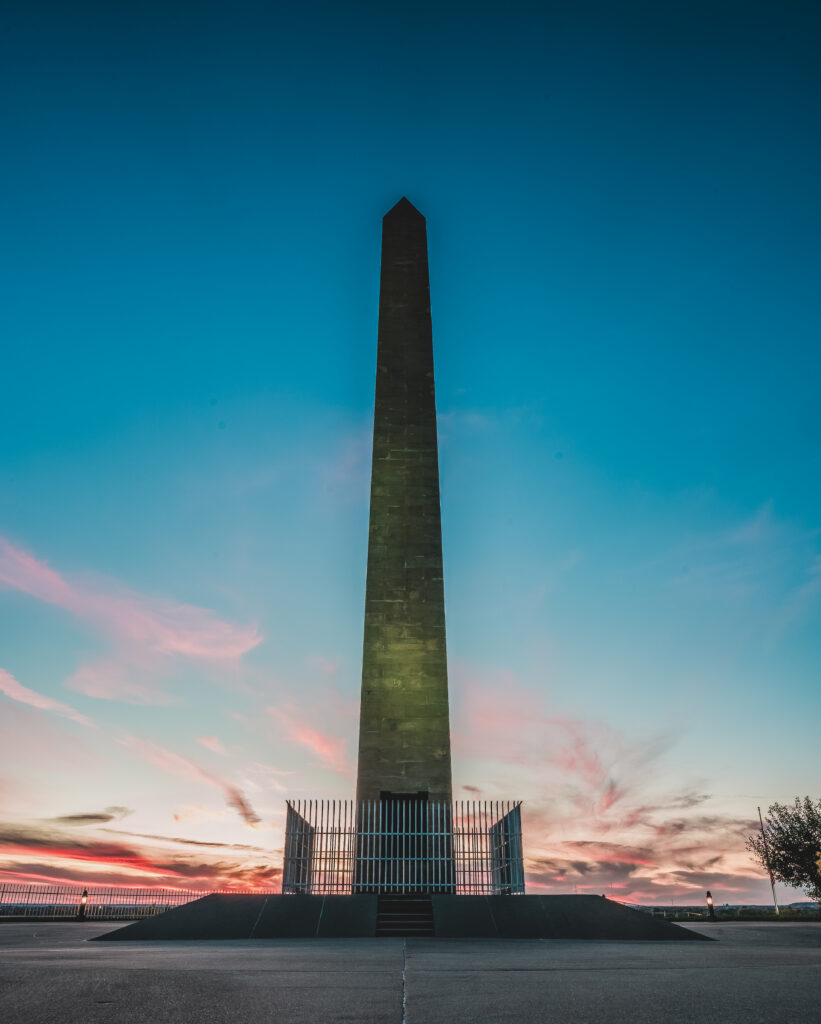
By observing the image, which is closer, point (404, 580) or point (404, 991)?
point (404, 991)

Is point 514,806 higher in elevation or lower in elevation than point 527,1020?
higher

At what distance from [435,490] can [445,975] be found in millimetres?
19161

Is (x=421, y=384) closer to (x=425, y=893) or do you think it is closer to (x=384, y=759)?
(x=384, y=759)

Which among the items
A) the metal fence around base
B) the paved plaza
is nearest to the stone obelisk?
the metal fence around base

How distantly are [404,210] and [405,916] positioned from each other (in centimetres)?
2628

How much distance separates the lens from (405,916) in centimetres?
1591

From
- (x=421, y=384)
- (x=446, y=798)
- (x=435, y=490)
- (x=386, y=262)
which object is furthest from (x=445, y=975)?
(x=386, y=262)

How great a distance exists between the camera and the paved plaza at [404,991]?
4.14 meters

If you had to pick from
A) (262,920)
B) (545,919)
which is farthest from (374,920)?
(545,919)

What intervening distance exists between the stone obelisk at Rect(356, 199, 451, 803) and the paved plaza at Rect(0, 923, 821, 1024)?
13.9 meters

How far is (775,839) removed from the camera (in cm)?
4281

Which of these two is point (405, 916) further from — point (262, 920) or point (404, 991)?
point (404, 991)

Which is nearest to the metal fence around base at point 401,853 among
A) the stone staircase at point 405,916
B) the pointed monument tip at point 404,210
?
the stone staircase at point 405,916

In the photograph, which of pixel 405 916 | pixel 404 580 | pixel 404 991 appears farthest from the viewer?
pixel 404 580
